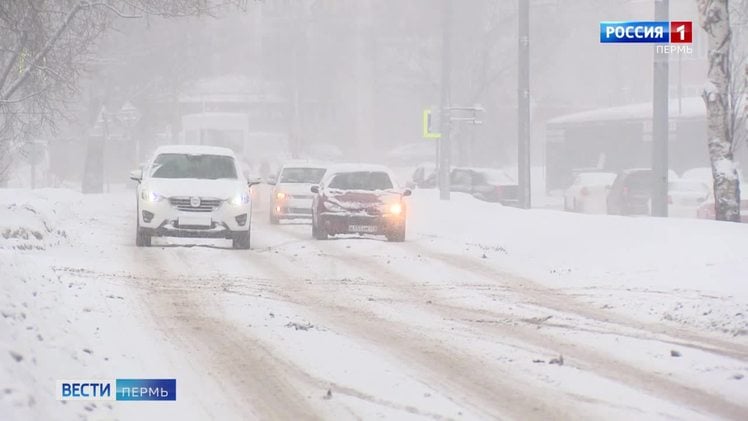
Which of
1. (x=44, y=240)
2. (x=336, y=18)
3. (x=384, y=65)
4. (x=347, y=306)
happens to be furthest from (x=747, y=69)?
(x=336, y=18)

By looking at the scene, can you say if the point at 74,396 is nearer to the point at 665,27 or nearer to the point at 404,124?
the point at 665,27

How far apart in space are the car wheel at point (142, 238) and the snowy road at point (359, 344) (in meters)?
3.33

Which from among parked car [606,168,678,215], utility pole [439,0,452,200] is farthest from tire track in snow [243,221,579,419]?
parked car [606,168,678,215]

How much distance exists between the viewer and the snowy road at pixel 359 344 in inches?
308

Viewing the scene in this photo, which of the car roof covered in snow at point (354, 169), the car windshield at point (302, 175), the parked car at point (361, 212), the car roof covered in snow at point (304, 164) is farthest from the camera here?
the car roof covered in snow at point (304, 164)

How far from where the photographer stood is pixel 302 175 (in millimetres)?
31891

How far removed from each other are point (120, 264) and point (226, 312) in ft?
18.0

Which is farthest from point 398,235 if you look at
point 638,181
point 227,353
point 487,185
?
point 487,185

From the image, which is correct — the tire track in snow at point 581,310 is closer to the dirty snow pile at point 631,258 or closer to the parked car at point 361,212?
the dirty snow pile at point 631,258

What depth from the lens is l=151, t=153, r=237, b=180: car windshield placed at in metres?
21.8

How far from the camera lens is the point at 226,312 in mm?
12320

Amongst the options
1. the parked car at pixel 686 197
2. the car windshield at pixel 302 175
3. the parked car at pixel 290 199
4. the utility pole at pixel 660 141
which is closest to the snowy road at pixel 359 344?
the utility pole at pixel 660 141

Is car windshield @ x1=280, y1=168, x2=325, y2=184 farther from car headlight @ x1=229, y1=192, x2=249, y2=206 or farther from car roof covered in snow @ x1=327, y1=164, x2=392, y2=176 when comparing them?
car headlight @ x1=229, y1=192, x2=249, y2=206

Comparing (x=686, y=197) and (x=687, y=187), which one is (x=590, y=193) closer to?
(x=687, y=187)
